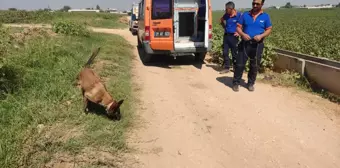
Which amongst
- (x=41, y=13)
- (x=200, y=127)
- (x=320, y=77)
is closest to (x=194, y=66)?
(x=320, y=77)

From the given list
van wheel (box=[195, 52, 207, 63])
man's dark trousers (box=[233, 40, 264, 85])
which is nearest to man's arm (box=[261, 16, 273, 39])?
man's dark trousers (box=[233, 40, 264, 85])

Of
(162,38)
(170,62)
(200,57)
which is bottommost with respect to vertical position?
(170,62)

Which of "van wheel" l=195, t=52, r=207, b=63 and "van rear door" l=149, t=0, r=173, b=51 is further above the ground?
"van rear door" l=149, t=0, r=173, b=51

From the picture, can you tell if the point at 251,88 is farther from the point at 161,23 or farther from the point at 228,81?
the point at 161,23

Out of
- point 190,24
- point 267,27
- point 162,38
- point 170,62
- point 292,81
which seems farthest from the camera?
point 190,24

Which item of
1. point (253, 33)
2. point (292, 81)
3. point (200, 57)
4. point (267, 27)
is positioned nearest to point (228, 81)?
point (292, 81)

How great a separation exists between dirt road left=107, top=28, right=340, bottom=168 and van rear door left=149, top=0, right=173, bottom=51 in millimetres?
1972

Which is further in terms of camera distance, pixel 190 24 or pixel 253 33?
pixel 190 24

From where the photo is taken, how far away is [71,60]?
7.75m

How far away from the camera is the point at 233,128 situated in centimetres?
452

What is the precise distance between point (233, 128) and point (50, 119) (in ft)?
8.60

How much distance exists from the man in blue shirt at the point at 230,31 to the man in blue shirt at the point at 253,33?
159cm

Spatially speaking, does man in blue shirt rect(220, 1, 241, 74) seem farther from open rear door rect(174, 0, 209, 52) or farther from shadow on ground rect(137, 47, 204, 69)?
shadow on ground rect(137, 47, 204, 69)

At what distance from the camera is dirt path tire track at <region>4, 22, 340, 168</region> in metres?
3.68
